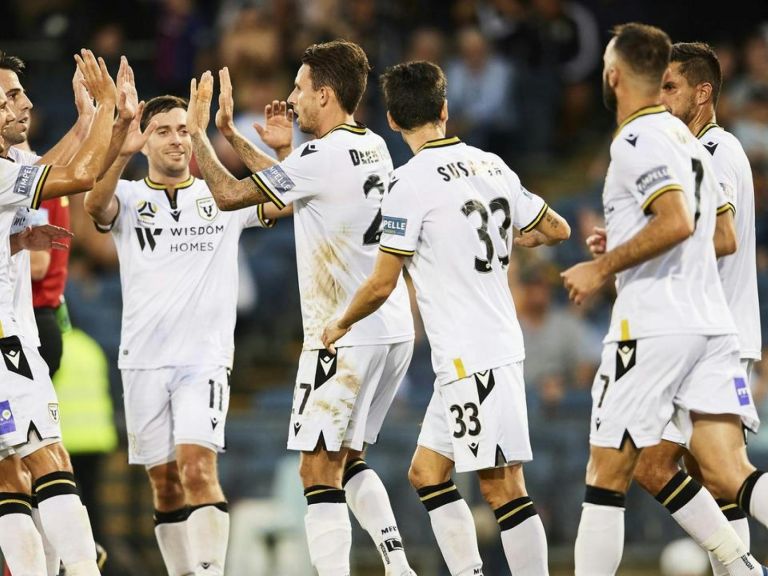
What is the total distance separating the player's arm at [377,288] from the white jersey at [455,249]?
6cm

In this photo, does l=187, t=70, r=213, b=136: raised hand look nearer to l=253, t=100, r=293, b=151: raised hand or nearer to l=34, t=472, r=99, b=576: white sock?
l=253, t=100, r=293, b=151: raised hand

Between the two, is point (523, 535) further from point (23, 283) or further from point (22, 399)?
point (23, 283)

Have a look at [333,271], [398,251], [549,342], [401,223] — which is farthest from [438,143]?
[549,342]

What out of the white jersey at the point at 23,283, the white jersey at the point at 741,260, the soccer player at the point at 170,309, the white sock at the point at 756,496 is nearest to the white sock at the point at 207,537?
the soccer player at the point at 170,309

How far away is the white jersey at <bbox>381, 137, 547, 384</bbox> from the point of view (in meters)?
7.40

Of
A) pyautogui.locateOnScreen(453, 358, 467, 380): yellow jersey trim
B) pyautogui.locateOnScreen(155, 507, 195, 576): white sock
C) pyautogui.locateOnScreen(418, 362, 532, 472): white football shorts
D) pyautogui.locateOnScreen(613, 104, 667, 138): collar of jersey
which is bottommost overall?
pyautogui.locateOnScreen(155, 507, 195, 576): white sock

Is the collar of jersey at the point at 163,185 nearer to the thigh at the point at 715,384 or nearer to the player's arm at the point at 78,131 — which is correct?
the player's arm at the point at 78,131

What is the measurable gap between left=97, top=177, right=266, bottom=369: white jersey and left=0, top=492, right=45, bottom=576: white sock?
1.55 meters

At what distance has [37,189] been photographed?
7.42 metres

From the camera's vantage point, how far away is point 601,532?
6996mm

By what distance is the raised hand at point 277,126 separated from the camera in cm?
850

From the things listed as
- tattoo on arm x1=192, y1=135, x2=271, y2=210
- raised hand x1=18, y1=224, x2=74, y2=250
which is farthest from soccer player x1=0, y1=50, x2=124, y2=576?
tattoo on arm x1=192, y1=135, x2=271, y2=210

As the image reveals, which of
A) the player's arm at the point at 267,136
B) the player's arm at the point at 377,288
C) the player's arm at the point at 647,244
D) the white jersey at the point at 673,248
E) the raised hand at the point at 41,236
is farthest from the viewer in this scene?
the player's arm at the point at 267,136

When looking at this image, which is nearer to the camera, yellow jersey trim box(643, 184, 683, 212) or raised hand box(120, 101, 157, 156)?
yellow jersey trim box(643, 184, 683, 212)
